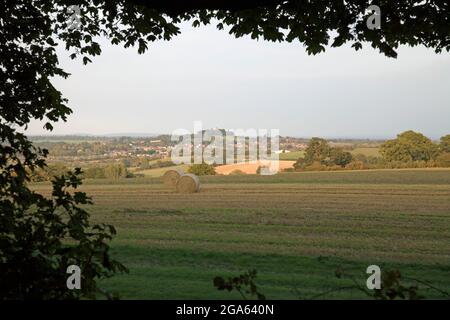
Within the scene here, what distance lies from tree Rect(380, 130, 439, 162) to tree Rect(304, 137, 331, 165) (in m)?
5.31

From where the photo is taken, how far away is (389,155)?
130 feet

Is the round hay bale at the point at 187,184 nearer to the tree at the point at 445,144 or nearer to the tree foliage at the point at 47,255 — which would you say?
the tree foliage at the point at 47,255

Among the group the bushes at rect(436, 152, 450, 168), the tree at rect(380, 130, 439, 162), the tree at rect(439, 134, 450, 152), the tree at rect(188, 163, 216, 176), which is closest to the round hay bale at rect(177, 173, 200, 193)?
the tree at rect(188, 163, 216, 176)

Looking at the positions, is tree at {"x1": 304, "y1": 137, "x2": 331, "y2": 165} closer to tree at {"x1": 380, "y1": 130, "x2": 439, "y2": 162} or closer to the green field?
the green field

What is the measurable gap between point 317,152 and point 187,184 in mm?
16740

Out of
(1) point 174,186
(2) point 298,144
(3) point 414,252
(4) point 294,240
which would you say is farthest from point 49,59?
(2) point 298,144

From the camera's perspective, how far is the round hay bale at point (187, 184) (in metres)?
24.3

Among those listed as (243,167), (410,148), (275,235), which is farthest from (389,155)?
(275,235)

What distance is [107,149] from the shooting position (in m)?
31.1

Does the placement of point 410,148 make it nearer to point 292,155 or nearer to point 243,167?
point 292,155

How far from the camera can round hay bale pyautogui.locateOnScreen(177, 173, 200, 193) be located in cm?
2428
